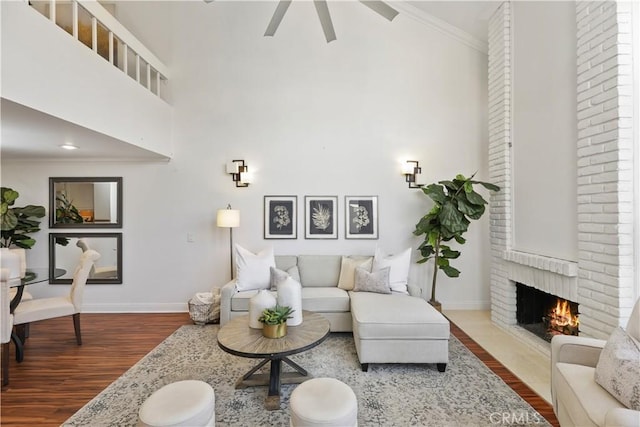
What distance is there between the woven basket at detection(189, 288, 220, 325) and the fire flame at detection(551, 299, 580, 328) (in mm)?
3971

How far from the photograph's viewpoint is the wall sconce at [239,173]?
4488 millimetres

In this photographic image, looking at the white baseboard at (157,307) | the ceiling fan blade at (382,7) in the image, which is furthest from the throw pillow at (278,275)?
the ceiling fan blade at (382,7)

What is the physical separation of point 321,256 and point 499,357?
2.32 meters

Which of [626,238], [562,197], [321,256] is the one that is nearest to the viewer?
[626,238]

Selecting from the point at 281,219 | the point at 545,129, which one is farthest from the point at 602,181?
the point at 281,219

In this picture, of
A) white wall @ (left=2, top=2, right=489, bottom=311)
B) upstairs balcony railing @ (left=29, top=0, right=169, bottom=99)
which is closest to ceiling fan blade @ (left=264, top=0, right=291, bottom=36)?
upstairs balcony railing @ (left=29, top=0, right=169, bottom=99)

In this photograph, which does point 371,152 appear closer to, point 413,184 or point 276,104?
point 413,184

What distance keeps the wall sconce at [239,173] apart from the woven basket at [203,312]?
5.56 ft

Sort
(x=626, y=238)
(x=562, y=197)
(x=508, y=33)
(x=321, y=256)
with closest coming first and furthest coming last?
(x=626, y=238), (x=562, y=197), (x=508, y=33), (x=321, y=256)

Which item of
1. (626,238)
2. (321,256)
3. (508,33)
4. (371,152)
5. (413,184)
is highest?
(508,33)

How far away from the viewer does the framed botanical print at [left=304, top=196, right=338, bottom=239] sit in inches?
179

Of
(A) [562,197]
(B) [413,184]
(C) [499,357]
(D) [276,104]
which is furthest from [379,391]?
(D) [276,104]

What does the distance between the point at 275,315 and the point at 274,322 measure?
0.16 feet

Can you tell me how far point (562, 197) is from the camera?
9.63ft
